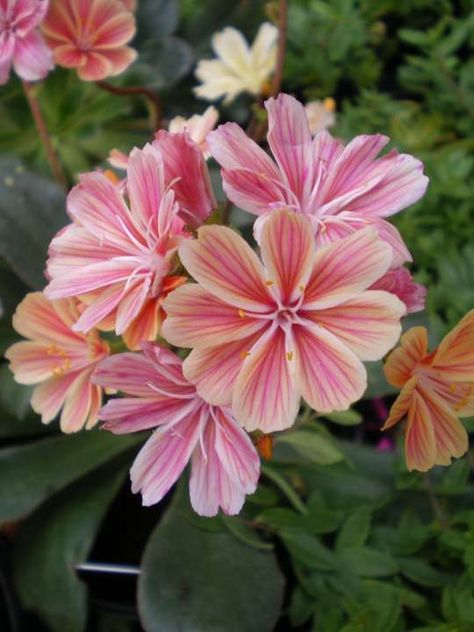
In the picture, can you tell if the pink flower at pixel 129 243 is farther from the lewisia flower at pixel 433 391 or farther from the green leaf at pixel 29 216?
the green leaf at pixel 29 216

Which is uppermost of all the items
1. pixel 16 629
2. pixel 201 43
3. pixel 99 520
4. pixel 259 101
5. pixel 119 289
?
pixel 201 43

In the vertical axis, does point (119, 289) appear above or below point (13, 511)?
above

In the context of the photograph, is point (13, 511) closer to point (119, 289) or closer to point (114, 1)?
point (119, 289)

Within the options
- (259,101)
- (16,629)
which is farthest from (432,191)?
(16,629)

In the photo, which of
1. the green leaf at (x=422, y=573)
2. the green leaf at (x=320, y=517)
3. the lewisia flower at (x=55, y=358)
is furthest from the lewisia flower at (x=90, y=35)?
the green leaf at (x=422, y=573)

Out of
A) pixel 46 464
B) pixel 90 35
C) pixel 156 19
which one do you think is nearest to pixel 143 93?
pixel 90 35

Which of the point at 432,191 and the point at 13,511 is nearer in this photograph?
the point at 13,511

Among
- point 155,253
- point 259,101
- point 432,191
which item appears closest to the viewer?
point 155,253
